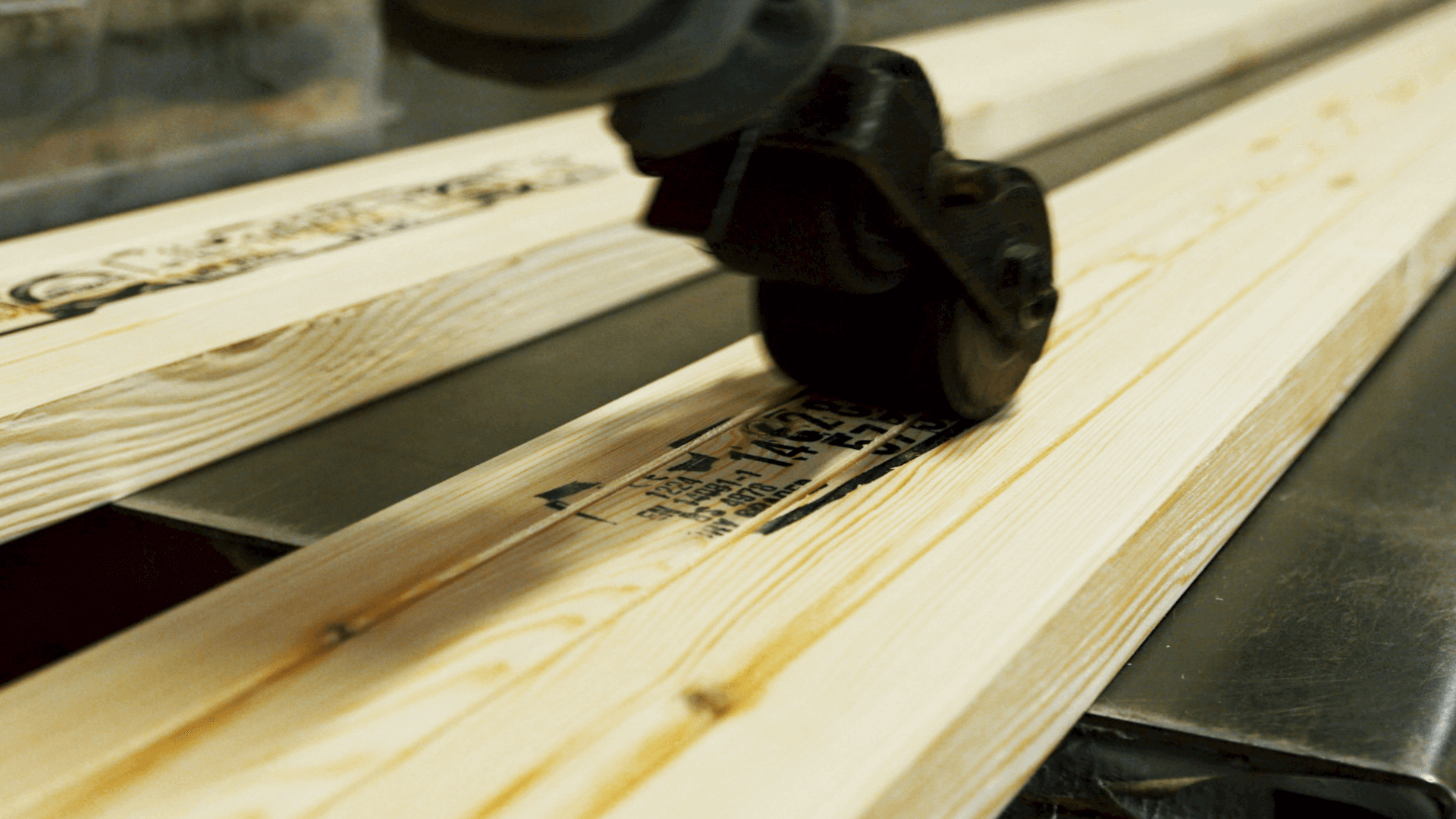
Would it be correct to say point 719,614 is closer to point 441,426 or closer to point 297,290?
point 441,426

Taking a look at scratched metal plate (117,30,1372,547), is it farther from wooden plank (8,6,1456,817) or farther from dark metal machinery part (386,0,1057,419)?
dark metal machinery part (386,0,1057,419)

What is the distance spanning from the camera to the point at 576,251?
1679 mm

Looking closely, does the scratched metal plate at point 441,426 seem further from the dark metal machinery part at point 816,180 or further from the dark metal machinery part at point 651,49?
the dark metal machinery part at point 651,49

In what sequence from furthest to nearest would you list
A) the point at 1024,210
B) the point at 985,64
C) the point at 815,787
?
the point at 985,64
the point at 1024,210
the point at 815,787

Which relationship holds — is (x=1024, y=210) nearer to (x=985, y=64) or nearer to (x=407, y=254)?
(x=407, y=254)

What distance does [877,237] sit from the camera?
937mm

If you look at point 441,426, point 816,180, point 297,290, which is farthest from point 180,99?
point 816,180

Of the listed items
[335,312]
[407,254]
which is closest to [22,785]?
[335,312]

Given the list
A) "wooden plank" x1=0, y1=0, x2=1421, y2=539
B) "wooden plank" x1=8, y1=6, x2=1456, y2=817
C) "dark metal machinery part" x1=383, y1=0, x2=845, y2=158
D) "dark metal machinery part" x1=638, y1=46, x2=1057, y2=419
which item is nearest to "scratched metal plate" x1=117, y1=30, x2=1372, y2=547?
"wooden plank" x1=0, y1=0, x2=1421, y2=539

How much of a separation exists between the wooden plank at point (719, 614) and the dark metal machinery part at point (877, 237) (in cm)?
6

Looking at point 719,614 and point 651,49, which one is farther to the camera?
point 719,614

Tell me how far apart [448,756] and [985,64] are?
101 inches

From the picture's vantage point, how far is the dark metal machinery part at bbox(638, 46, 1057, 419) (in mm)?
884

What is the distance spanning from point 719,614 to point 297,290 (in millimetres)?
858
